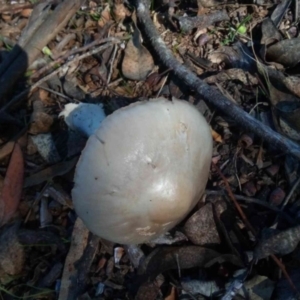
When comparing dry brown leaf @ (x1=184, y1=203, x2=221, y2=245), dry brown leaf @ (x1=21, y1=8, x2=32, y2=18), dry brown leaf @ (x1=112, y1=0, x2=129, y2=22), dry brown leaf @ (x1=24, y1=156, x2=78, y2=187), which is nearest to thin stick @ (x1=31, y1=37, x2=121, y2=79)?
dry brown leaf @ (x1=112, y1=0, x2=129, y2=22)

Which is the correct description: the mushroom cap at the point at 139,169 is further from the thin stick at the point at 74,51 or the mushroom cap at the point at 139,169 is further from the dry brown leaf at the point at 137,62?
the thin stick at the point at 74,51

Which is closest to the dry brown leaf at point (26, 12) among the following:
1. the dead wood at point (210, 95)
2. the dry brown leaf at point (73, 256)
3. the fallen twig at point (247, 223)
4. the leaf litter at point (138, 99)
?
the leaf litter at point (138, 99)

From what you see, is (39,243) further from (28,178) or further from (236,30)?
(236,30)

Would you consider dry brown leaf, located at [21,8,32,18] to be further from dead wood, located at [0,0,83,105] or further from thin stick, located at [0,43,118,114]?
thin stick, located at [0,43,118,114]

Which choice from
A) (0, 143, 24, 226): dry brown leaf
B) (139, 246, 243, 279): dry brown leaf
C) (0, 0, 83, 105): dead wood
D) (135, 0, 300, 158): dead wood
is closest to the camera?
(139, 246, 243, 279): dry brown leaf

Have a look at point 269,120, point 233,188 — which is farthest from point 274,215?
point 269,120

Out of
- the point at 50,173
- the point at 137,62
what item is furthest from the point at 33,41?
the point at 50,173
